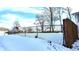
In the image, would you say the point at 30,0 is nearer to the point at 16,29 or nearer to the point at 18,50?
the point at 16,29

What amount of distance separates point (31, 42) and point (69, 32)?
0.42 metres

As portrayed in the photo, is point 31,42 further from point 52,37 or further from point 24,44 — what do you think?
point 52,37

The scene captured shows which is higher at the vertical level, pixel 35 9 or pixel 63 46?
pixel 35 9

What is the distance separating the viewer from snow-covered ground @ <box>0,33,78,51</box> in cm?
232

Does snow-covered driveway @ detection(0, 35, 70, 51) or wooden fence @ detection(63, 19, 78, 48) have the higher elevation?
wooden fence @ detection(63, 19, 78, 48)

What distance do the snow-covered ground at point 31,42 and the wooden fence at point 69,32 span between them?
6 centimetres

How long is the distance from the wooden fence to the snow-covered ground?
6cm

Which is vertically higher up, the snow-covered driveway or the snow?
the snow

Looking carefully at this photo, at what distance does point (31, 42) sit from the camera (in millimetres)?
2352

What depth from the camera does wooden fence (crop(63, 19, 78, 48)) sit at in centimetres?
236

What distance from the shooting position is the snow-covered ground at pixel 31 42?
2324 mm

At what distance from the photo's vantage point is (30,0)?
2.38 m
